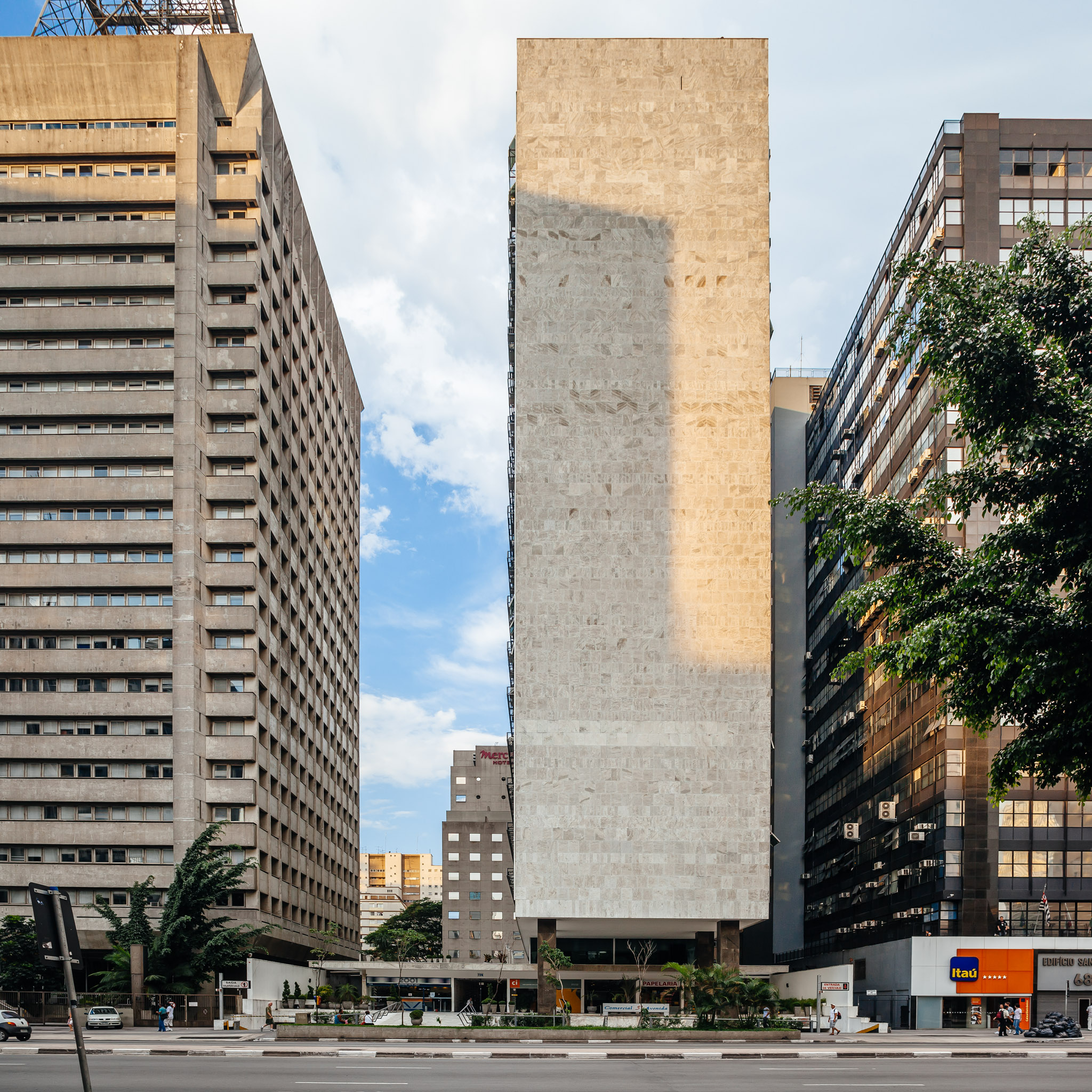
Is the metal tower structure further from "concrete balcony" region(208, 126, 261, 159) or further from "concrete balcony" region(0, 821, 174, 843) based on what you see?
"concrete balcony" region(0, 821, 174, 843)

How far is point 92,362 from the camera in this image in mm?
84562

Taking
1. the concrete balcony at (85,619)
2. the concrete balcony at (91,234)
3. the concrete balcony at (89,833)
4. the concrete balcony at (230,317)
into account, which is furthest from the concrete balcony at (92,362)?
the concrete balcony at (89,833)

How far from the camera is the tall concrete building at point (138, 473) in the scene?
262 ft

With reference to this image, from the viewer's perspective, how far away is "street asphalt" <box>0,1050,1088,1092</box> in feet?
83.6

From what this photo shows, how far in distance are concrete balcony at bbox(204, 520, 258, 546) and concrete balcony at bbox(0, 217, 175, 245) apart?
2045cm

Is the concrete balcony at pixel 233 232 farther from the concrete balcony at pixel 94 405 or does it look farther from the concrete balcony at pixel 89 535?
the concrete balcony at pixel 89 535

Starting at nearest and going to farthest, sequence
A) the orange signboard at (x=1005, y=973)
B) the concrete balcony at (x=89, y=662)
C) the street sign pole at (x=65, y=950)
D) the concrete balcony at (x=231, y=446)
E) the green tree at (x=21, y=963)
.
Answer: the street sign pole at (x=65, y=950), the orange signboard at (x=1005, y=973), the green tree at (x=21, y=963), the concrete balcony at (x=89, y=662), the concrete balcony at (x=231, y=446)

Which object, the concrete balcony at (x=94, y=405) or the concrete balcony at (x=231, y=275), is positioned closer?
the concrete balcony at (x=94, y=405)

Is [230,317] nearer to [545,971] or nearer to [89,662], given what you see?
[89,662]

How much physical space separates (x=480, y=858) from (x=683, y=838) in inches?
4135

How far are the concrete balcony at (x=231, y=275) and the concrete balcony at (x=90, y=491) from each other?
15.9 meters

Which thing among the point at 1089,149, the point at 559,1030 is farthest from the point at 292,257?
the point at 559,1030

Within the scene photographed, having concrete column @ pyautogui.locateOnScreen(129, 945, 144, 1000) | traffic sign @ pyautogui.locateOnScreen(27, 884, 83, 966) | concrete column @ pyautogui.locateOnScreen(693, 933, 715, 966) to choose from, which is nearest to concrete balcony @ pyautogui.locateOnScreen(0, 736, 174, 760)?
concrete column @ pyautogui.locateOnScreen(129, 945, 144, 1000)

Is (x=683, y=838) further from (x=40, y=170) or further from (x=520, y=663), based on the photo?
(x=40, y=170)
